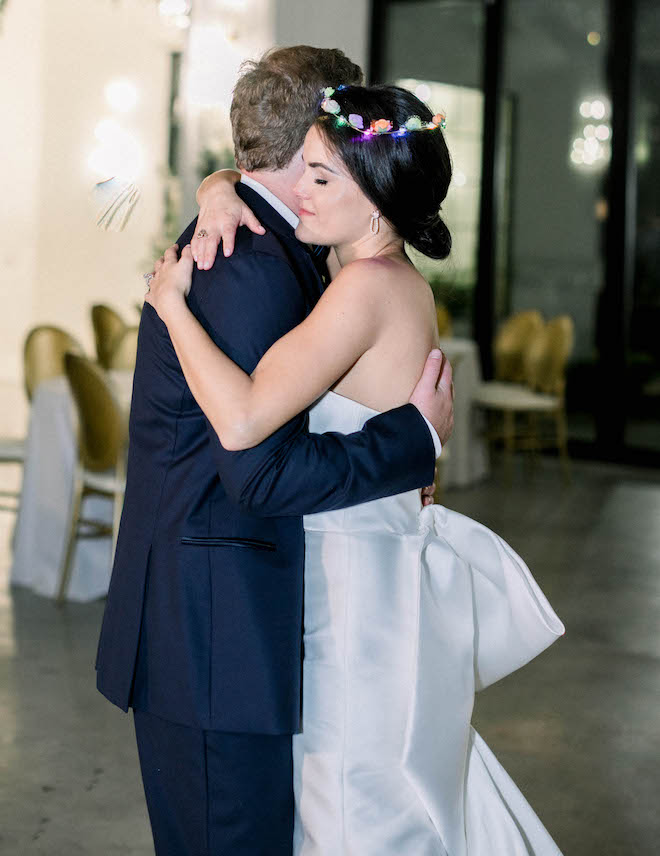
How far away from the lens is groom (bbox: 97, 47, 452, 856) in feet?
5.04

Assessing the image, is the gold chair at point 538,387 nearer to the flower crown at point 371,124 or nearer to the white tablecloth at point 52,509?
the white tablecloth at point 52,509

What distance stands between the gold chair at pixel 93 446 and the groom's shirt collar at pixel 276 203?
2.79 meters

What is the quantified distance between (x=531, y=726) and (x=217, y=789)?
1992 mm

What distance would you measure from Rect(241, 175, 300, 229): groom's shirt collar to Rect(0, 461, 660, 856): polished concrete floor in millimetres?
1655

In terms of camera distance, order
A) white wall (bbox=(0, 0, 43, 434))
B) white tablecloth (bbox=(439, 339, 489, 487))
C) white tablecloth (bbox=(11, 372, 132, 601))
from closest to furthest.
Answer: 1. white tablecloth (bbox=(11, 372, 132, 601))
2. white tablecloth (bbox=(439, 339, 489, 487))
3. white wall (bbox=(0, 0, 43, 434))

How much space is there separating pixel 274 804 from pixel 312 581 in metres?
0.33

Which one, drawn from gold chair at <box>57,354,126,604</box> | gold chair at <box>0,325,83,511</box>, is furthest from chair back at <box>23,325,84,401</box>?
gold chair at <box>57,354,126,604</box>

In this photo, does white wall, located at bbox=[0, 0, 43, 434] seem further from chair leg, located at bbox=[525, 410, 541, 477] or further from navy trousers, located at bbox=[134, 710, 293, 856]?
navy trousers, located at bbox=[134, 710, 293, 856]

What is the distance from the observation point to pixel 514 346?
8.07 m

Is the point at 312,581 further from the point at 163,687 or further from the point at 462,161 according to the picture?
the point at 462,161

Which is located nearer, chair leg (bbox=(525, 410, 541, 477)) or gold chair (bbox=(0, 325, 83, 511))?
gold chair (bbox=(0, 325, 83, 511))

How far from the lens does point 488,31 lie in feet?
29.2

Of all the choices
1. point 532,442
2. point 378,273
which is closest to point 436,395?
point 378,273

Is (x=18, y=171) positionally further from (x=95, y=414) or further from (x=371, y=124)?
(x=371, y=124)
